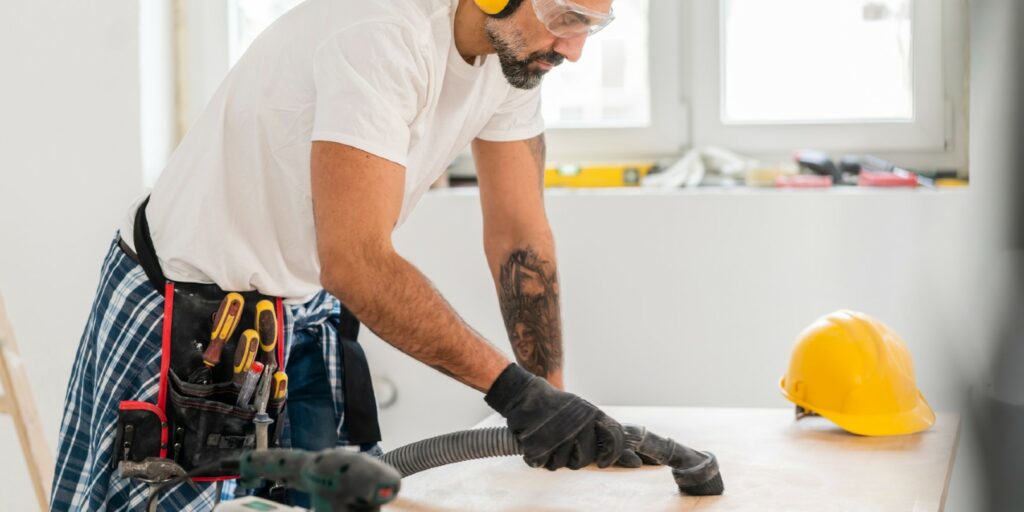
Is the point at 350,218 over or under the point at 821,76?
under

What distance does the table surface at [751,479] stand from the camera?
1498 millimetres

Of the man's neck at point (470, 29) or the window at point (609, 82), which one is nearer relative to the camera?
the man's neck at point (470, 29)

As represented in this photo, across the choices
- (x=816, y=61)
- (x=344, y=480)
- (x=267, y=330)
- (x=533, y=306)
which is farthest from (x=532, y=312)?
(x=816, y=61)

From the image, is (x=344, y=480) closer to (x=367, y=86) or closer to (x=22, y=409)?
(x=367, y=86)

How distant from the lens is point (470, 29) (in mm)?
1589

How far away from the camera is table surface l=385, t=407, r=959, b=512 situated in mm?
1498

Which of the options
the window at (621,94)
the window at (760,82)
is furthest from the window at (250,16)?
the window at (621,94)

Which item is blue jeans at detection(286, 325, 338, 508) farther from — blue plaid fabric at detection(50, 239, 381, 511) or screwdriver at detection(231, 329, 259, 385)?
screwdriver at detection(231, 329, 259, 385)

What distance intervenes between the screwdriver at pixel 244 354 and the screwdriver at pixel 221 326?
22 millimetres

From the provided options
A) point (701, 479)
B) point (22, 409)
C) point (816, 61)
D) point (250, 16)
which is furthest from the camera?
point (250, 16)

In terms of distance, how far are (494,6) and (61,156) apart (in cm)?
178

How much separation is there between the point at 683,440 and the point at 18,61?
2.04m

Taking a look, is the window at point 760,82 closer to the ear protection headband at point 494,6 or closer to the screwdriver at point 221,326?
the ear protection headband at point 494,6

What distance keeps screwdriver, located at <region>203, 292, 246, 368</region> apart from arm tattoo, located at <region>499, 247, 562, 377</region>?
523 millimetres
